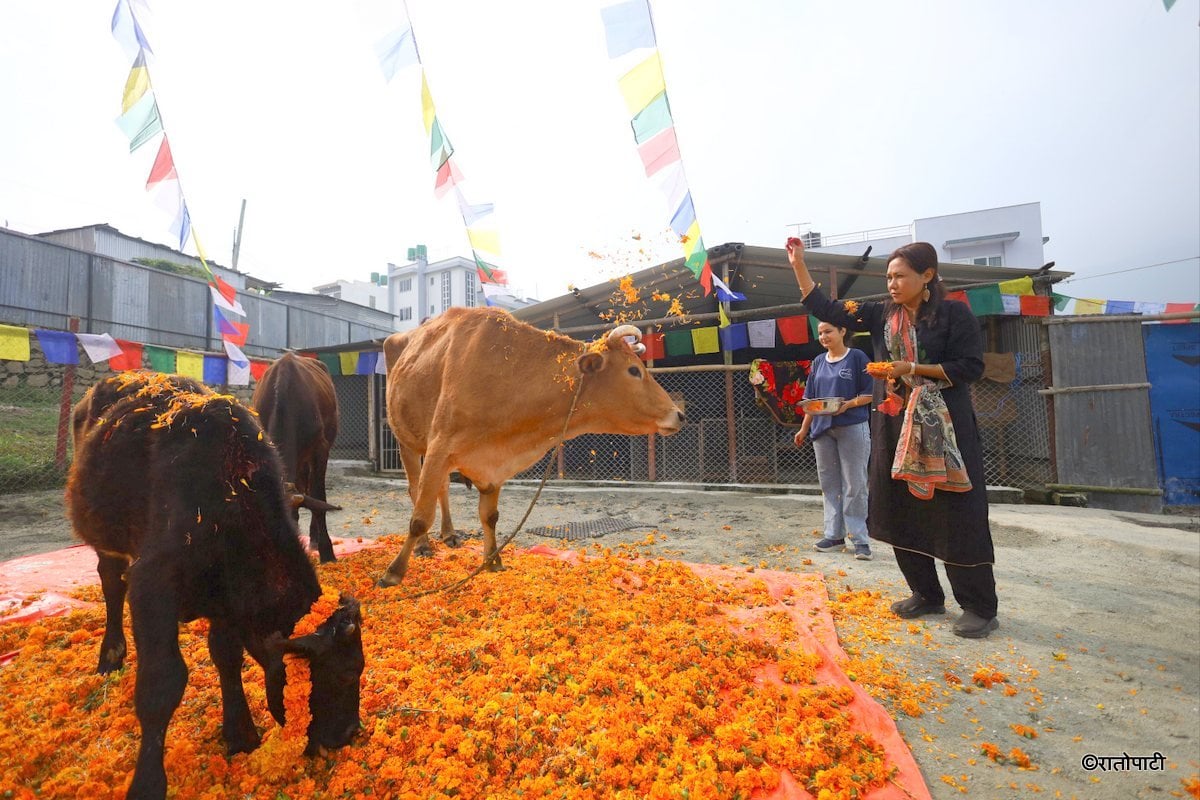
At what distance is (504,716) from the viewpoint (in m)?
2.11

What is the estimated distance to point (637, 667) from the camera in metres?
2.56

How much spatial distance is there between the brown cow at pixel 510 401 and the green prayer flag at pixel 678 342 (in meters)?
5.67

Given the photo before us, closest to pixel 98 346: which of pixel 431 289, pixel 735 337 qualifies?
pixel 735 337

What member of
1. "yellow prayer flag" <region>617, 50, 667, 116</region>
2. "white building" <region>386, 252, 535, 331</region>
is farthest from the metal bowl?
"white building" <region>386, 252, 535, 331</region>

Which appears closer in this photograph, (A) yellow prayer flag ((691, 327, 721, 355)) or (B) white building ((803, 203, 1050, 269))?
(A) yellow prayer flag ((691, 327, 721, 355))

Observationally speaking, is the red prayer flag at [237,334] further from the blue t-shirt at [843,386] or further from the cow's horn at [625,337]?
the blue t-shirt at [843,386]

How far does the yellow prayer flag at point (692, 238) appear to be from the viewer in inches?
267

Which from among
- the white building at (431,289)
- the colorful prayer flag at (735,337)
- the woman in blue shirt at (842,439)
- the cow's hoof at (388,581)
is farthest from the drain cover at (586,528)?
the white building at (431,289)

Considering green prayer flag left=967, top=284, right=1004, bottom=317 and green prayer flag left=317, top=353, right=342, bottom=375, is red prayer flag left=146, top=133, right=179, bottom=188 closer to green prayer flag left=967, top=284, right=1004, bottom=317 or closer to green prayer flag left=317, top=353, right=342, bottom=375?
green prayer flag left=317, top=353, right=342, bottom=375

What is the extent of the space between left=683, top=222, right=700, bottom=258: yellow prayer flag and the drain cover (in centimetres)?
358

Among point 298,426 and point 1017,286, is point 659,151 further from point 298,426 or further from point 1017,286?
point 1017,286

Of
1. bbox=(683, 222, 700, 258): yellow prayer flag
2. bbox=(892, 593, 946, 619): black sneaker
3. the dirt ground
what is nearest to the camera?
the dirt ground

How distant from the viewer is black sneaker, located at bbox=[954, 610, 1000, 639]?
9.78 feet

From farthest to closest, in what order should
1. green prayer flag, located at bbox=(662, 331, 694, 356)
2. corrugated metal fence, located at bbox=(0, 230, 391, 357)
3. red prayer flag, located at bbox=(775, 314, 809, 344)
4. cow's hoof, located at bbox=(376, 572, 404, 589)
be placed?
1. corrugated metal fence, located at bbox=(0, 230, 391, 357)
2. green prayer flag, located at bbox=(662, 331, 694, 356)
3. red prayer flag, located at bbox=(775, 314, 809, 344)
4. cow's hoof, located at bbox=(376, 572, 404, 589)
